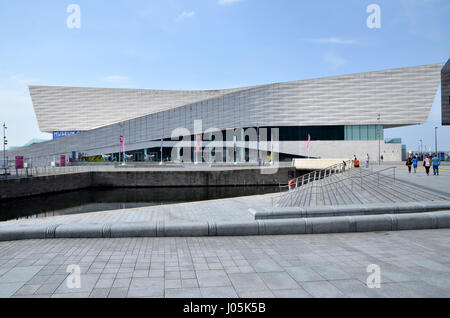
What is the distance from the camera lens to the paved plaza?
172 inches

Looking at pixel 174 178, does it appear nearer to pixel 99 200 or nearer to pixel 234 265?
pixel 99 200

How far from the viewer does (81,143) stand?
61719 millimetres

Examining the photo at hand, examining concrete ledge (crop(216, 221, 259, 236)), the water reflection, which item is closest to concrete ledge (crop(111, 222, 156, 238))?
concrete ledge (crop(216, 221, 259, 236))

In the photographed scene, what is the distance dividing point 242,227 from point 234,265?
2361mm

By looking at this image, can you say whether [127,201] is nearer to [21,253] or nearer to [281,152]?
[21,253]

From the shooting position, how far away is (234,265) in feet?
18.1

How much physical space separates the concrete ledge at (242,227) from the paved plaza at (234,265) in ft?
0.83

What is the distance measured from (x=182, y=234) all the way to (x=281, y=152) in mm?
51883

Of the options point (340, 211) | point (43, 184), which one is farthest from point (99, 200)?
point (340, 211)

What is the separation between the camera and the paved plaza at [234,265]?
14.3ft

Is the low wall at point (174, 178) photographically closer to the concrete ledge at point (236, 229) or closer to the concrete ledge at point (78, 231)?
the concrete ledge at point (78, 231)

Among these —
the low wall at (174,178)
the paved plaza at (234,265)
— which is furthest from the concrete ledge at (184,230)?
the low wall at (174,178)

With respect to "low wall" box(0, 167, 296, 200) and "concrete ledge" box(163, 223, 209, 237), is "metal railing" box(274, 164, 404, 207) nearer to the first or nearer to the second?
"concrete ledge" box(163, 223, 209, 237)
